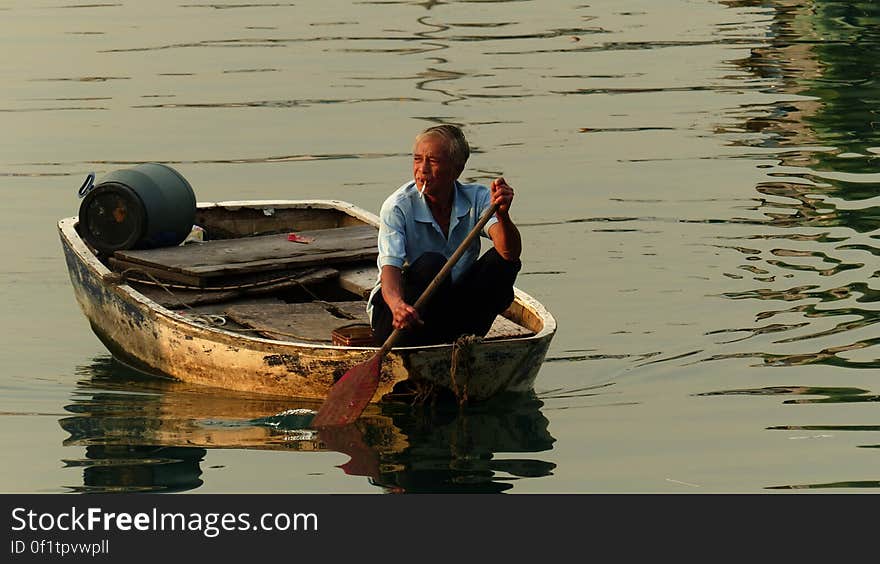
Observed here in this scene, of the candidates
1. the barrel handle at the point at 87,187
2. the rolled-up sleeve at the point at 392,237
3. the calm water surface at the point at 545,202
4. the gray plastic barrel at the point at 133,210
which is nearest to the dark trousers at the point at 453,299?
the rolled-up sleeve at the point at 392,237

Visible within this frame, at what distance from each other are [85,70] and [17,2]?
7.99m

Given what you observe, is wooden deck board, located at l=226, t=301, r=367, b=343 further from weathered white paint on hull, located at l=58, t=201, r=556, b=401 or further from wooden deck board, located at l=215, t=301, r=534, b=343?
weathered white paint on hull, located at l=58, t=201, r=556, b=401

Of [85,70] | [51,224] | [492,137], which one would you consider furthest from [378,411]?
[85,70]

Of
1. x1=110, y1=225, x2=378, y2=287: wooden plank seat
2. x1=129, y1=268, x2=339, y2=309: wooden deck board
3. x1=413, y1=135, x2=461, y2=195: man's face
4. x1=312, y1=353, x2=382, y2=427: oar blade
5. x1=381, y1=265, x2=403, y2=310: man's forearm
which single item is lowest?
x1=312, y1=353, x2=382, y2=427: oar blade

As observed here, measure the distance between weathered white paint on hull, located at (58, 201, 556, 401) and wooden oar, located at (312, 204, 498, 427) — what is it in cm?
12

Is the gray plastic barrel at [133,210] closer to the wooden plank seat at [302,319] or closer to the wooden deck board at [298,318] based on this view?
the wooden plank seat at [302,319]

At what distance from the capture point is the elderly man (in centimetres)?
792

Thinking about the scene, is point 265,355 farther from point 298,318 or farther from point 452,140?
point 452,140

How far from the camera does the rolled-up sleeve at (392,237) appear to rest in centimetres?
802

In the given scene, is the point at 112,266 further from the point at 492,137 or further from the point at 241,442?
the point at 492,137

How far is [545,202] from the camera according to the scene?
14.0 metres

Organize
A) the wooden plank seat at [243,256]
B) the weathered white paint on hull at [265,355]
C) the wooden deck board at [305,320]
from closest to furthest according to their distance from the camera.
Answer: the weathered white paint on hull at [265,355]
the wooden deck board at [305,320]
the wooden plank seat at [243,256]

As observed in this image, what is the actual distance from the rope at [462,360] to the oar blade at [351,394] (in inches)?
14.4

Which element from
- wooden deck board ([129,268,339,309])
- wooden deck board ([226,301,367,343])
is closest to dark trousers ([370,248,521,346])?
wooden deck board ([226,301,367,343])
